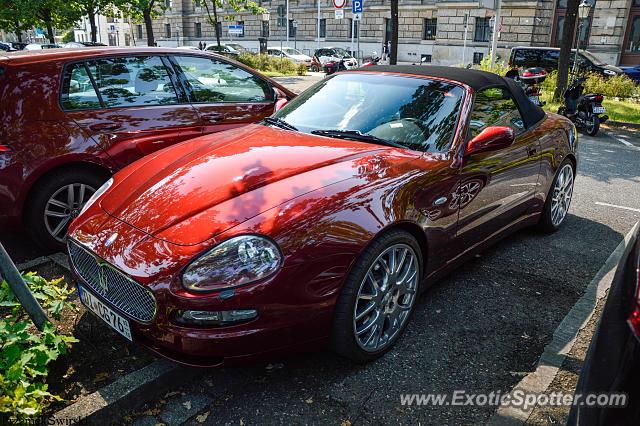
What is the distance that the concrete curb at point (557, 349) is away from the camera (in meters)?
2.42

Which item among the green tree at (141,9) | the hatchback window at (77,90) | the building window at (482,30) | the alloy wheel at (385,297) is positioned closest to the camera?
the alloy wheel at (385,297)

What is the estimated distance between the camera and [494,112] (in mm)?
3881

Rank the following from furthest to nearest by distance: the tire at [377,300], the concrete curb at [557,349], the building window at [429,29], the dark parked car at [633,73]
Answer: the building window at [429,29] < the dark parked car at [633,73] < the tire at [377,300] < the concrete curb at [557,349]

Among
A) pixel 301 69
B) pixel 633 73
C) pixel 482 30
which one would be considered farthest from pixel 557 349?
pixel 482 30

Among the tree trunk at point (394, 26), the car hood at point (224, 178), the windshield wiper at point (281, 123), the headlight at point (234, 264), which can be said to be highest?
the tree trunk at point (394, 26)

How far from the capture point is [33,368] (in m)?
2.31

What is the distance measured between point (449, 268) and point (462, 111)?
1074mm

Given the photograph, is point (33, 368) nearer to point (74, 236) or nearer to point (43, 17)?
point (74, 236)

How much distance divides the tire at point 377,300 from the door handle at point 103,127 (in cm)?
276

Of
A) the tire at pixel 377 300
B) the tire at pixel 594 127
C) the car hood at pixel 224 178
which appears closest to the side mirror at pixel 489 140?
the car hood at pixel 224 178

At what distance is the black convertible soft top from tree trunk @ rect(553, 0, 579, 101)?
978cm

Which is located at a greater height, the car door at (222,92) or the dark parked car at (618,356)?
the car door at (222,92)

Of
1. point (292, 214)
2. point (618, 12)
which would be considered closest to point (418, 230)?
point (292, 214)

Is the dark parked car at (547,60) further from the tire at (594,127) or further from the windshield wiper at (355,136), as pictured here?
the windshield wiper at (355,136)
